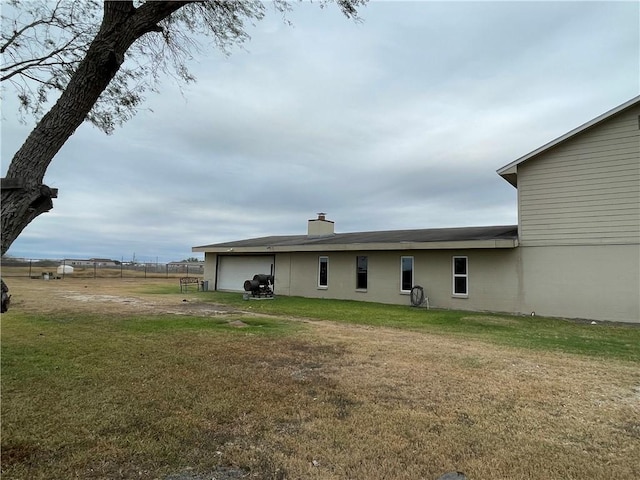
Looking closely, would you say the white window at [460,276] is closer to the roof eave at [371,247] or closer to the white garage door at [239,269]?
the roof eave at [371,247]

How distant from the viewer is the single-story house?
1205 centimetres

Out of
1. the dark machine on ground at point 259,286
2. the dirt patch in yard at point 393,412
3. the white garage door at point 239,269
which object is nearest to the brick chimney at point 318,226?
the white garage door at point 239,269

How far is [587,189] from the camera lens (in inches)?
499

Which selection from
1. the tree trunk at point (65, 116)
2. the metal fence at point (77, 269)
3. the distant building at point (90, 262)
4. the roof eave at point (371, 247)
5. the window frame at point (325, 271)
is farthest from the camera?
the distant building at point (90, 262)

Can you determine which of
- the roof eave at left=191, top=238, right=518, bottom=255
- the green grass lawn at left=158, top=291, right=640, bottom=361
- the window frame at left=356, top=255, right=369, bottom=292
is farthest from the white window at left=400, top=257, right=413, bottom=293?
the window frame at left=356, top=255, right=369, bottom=292

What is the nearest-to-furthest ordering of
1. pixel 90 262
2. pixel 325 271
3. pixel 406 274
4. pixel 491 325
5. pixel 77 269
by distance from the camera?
pixel 491 325 < pixel 406 274 < pixel 325 271 < pixel 77 269 < pixel 90 262

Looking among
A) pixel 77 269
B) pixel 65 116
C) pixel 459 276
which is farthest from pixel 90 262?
pixel 65 116

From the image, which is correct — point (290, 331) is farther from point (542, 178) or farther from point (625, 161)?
point (625, 161)

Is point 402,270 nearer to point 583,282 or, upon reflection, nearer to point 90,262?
point 583,282

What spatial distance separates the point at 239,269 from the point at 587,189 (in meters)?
16.6

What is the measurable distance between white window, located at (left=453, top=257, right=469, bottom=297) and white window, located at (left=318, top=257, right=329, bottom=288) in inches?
238

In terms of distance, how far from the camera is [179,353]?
22.4ft

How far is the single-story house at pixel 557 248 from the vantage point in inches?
474

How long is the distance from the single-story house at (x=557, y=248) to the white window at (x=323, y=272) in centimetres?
265
